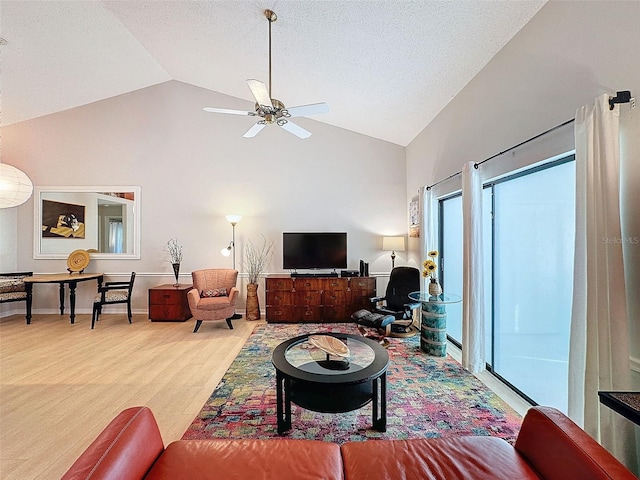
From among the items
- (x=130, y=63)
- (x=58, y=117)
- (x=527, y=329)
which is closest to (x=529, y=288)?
(x=527, y=329)

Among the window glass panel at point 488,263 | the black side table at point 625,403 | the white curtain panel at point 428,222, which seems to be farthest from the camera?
the white curtain panel at point 428,222

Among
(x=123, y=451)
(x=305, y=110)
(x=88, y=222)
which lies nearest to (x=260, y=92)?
(x=305, y=110)

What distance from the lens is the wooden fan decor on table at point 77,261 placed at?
5.03 metres

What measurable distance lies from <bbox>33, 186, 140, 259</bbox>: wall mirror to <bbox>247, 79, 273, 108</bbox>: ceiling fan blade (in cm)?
395

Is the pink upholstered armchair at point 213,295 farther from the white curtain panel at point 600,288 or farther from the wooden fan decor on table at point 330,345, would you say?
the white curtain panel at point 600,288

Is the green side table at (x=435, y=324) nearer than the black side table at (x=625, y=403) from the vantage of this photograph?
No

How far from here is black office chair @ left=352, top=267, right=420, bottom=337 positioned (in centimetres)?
391

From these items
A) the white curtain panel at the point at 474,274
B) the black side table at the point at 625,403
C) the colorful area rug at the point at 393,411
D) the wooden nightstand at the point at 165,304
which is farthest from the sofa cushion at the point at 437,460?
the wooden nightstand at the point at 165,304

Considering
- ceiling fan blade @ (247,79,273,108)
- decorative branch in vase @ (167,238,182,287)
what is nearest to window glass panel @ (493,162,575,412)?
ceiling fan blade @ (247,79,273,108)

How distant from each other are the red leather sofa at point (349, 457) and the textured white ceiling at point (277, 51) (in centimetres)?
277

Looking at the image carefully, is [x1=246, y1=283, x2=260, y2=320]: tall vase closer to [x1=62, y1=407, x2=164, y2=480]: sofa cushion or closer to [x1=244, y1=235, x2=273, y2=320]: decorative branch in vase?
[x1=244, y1=235, x2=273, y2=320]: decorative branch in vase

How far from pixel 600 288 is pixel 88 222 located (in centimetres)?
698

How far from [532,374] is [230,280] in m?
4.25

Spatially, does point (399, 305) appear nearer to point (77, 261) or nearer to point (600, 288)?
point (600, 288)
